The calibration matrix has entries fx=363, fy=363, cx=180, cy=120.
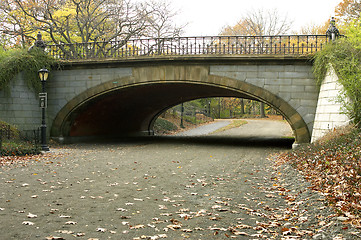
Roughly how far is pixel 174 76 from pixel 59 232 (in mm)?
12257

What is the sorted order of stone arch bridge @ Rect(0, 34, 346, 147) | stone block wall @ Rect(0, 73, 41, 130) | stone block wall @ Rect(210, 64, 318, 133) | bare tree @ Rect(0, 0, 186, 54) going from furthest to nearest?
1. bare tree @ Rect(0, 0, 186, 54)
2. stone block wall @ Rect(0, 73, 41, 130)
3. stone arch bridge @ Rect(0, 34, 346, 147)
4. stone block wall @ Rect(210, 64, 318, 133)

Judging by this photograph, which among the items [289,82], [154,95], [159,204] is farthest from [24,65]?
[159,204]

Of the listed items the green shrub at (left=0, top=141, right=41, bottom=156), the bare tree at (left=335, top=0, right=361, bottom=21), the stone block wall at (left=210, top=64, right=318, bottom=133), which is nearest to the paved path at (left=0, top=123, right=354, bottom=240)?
the green shrub at (left=0, top=141, right=41, bottom=156)

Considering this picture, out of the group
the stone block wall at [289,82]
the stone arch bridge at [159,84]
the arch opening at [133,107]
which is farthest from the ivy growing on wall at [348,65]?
the arch opening at [133,107]

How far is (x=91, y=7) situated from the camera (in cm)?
2475

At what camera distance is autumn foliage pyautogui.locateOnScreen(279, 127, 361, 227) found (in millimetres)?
4695

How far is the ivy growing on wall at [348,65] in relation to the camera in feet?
36.0

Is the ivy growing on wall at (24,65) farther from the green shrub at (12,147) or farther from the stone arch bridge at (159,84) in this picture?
the green shrub at (12,147)

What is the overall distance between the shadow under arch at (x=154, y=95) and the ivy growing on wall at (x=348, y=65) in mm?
1933

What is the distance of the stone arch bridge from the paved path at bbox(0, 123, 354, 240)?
5.84 metres

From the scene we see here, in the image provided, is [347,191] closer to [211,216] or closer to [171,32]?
[211,216]

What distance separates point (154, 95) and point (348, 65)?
1113 centimetres

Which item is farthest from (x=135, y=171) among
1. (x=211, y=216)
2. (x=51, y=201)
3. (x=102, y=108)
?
(x=102, y=108)

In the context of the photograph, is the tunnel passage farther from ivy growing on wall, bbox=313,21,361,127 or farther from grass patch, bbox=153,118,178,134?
ivy growing on wall, bbox=313,21,361,127
